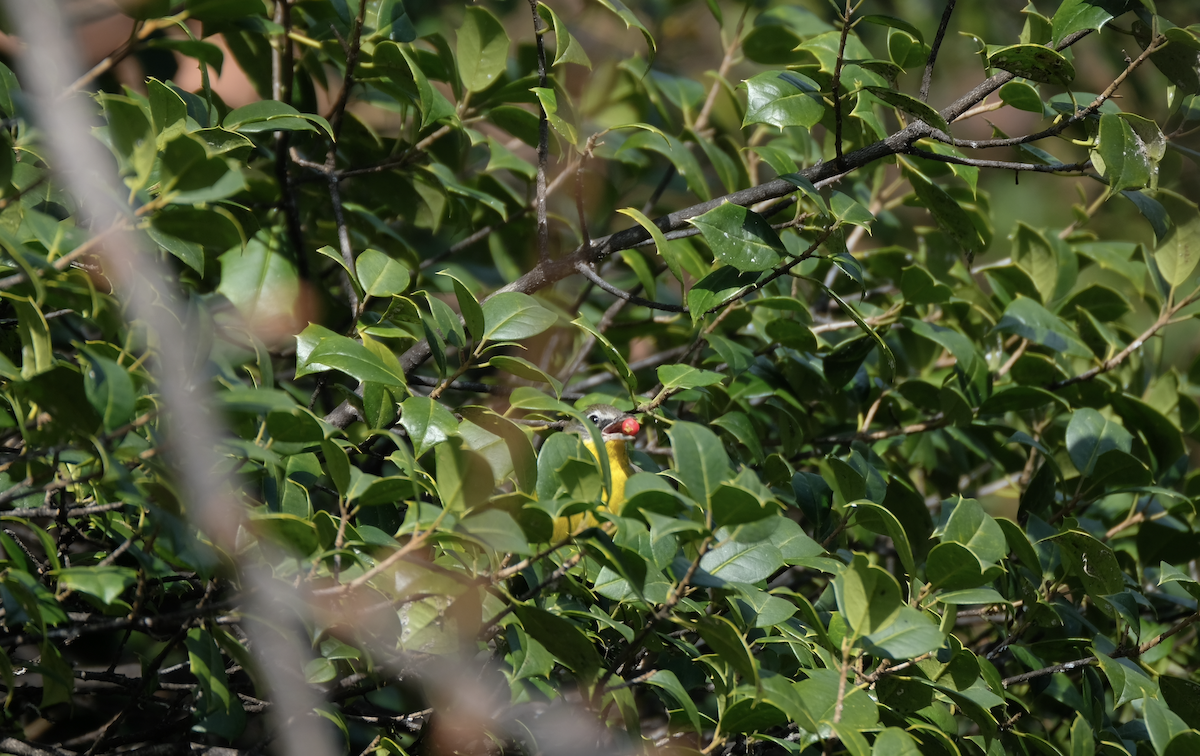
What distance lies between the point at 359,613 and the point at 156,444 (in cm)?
24

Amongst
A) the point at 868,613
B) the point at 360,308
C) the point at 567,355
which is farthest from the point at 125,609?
the point at 567,355

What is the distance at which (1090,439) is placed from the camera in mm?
1480

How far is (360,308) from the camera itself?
Answer: 1195mm

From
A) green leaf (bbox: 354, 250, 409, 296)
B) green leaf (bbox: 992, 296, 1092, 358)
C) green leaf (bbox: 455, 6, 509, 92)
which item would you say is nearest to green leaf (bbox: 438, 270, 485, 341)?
green leaf (bbox: 354, 250, 409, 296)

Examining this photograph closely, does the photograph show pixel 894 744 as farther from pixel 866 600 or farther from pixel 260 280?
pixel 260 280

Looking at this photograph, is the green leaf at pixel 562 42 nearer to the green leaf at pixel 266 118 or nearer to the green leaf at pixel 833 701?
the green leaf at pixel 266 118

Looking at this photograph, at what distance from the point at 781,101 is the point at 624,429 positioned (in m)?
0.71

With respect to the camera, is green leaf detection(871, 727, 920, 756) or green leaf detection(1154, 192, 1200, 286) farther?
green leaf detection(1154, 192, 1200, 286)

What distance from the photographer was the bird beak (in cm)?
171

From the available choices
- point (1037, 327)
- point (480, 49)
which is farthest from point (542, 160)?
point (1037, 327)

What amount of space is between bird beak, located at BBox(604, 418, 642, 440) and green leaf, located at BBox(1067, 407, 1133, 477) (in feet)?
2.49

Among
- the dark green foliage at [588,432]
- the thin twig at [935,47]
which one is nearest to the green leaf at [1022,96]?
the dark green foliage at [588,432]

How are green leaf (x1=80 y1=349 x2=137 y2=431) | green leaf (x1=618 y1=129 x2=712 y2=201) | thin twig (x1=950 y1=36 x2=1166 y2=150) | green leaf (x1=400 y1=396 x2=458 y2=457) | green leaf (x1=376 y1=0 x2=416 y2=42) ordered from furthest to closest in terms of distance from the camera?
green leaf (x1=618 y1=129 x2=712 y2=201) < green leaf (x1=376 y1=0 x2=416 y2=42) < thin twig (x1=950 y1=36 x2=1166 y2=150) < green leaf (x1=400 y1=396 x2=458 y2=457) < green leaf (x1=80 y1=349 x2=137 y2=431)

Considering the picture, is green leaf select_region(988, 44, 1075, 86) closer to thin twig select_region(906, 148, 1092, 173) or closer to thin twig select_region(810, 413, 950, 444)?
thin twig select_region(906, 148, 1092, 173)
